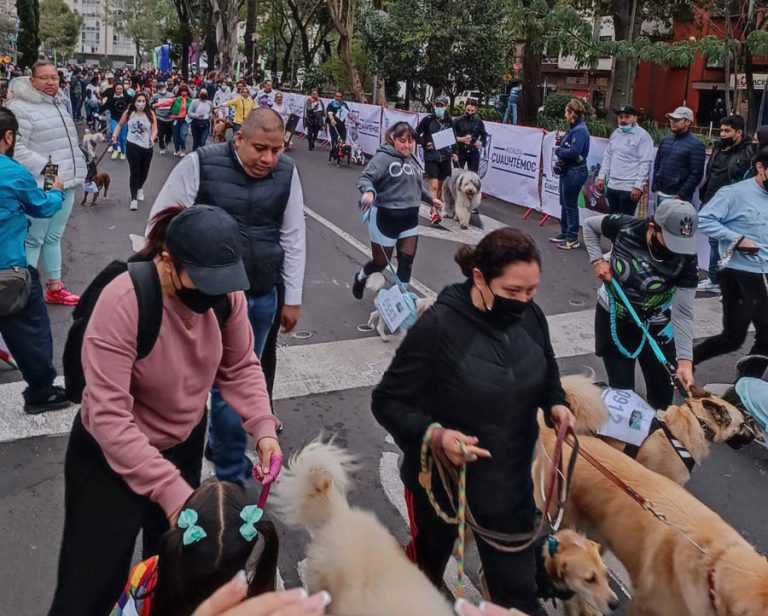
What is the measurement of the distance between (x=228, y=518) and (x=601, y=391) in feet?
8.44

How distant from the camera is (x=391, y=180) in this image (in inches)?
273

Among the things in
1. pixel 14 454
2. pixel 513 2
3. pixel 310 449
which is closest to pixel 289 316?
pixel 310 449

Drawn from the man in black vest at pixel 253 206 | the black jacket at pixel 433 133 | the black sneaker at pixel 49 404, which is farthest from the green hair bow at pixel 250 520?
the black jacket at pixel 433 133

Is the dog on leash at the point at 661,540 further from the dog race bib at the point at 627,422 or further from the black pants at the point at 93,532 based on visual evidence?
the black pants at the point at 93,532

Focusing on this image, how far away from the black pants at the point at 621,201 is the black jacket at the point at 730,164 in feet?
4.36

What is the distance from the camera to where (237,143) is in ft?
13.4

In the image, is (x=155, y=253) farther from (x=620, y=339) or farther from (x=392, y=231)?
(x=392, y=231)

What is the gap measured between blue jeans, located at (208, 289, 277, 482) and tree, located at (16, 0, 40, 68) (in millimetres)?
53907

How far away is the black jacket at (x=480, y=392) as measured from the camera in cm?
269

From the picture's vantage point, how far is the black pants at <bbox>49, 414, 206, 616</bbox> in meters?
2.40

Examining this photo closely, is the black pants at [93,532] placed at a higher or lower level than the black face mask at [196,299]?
lower

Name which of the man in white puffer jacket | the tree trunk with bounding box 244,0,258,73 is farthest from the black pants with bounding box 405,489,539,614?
the tree trunk with bounding box 244,0,258,73

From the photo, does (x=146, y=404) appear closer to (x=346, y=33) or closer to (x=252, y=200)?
(x=252, y=200)

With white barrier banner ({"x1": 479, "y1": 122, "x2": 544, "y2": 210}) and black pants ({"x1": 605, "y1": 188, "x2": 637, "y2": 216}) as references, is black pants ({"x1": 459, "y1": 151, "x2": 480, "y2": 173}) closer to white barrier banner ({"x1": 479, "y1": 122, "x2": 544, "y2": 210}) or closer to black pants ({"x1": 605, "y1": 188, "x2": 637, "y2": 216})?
white barrier banner ({"x1": 479, "y1": 122, "x2": 544, "y2": 210})
